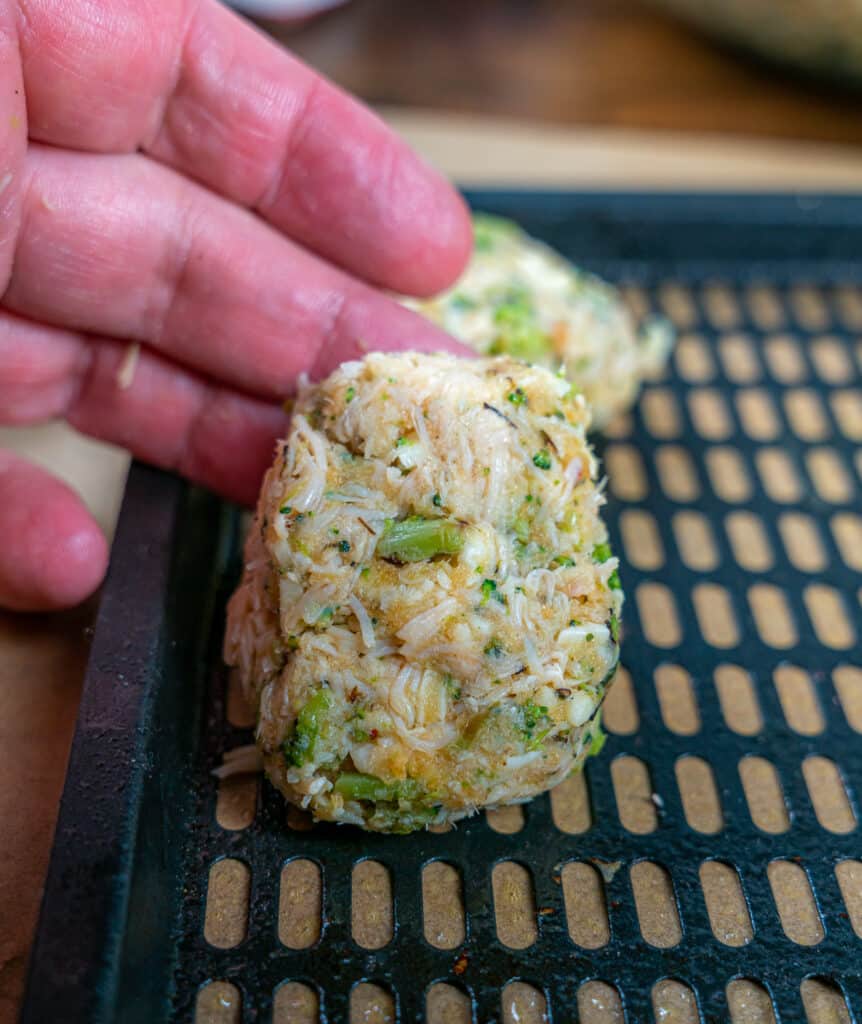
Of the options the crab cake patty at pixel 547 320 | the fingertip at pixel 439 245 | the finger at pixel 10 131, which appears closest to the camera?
the finger at pixel 10 131

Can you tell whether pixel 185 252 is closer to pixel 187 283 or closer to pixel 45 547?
pixel 187 283

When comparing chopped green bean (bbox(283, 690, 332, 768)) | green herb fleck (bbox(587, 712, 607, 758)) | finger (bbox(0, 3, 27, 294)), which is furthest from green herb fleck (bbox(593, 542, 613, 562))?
finger (bbox(0, 3, 27, 294))

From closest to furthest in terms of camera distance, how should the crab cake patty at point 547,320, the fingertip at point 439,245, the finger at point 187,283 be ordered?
1. the finger at point 187,283
2. the fingertip at point 439,245
3. the crab cake patty at point 547,320

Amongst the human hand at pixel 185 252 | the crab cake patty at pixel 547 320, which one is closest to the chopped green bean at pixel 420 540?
the human hand at pixel 185 252

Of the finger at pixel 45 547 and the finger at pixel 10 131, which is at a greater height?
the finger at pixel 10 131

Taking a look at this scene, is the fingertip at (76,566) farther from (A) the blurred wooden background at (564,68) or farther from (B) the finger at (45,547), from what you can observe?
(A) the blurred wooden background at (564,68)

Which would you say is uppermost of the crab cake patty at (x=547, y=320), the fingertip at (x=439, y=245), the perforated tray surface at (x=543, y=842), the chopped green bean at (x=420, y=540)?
the fingertip at (x=439, y=245)

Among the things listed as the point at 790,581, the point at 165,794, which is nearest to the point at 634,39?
the point at 790,581
